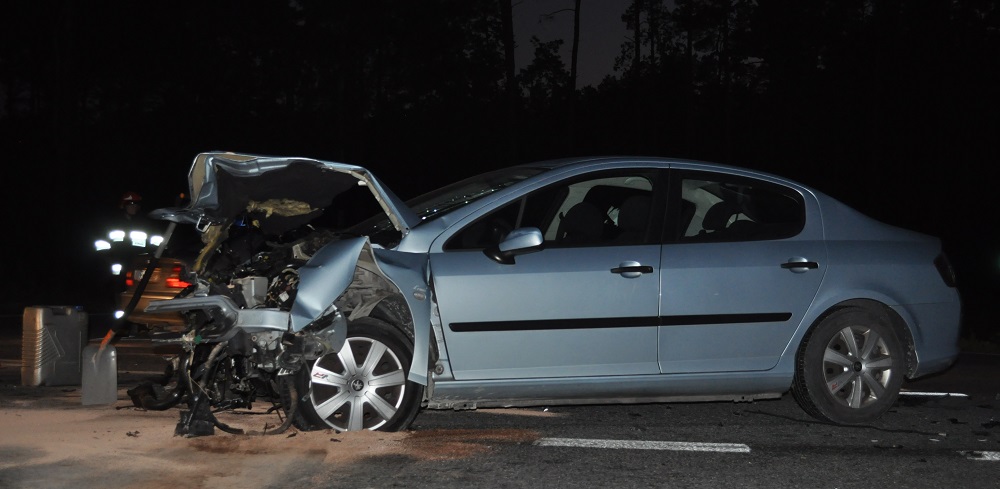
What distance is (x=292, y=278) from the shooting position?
21.0 feet

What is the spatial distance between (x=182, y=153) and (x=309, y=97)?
11444 mm

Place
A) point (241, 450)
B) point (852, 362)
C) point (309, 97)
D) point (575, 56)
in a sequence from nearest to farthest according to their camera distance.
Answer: point (241, 450) → point (852, 362) → point (575, 56) → point (309, 97)

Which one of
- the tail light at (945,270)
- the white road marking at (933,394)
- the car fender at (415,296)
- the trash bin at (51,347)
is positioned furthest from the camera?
the white road marking at (933,394)

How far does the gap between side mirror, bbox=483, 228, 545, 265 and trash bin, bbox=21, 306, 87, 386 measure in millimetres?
3718

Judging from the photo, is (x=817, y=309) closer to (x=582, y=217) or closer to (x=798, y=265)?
(x=798, y=265)

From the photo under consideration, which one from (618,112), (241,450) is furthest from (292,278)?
(618,112)

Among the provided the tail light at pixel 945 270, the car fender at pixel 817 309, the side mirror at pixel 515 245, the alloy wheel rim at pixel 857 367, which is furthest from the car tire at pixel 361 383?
the tail light at pixel 945 270

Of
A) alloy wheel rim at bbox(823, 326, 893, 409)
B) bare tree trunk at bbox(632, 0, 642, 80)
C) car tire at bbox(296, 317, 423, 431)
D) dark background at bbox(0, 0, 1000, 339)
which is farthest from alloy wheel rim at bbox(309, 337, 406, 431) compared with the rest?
bare tree trunk at bbox(632, 0, 642, 80)

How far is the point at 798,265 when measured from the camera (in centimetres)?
699

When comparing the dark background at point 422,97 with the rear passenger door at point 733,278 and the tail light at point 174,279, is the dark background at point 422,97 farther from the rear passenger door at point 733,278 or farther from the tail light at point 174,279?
the rear passenger door at point 733,278

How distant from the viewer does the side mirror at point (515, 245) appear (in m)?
6.27

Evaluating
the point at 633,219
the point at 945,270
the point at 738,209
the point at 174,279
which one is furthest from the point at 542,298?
the point at 174,279

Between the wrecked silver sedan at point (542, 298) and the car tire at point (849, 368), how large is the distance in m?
0.01

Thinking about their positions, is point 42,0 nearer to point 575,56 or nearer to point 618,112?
point 575,56
